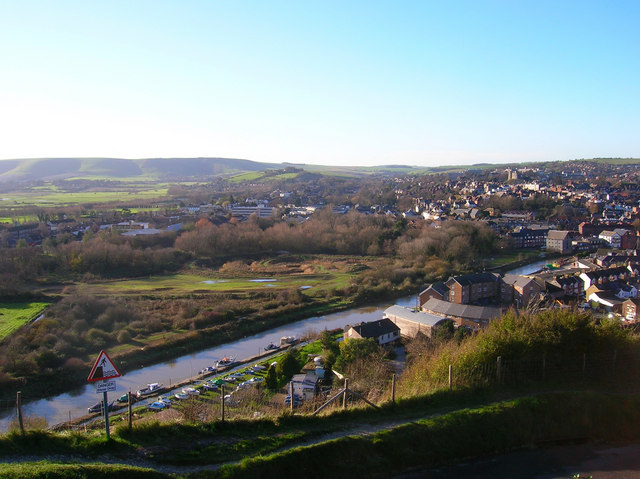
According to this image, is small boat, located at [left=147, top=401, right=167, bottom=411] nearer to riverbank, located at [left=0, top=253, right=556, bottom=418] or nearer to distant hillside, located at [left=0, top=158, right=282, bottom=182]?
riverbank, located at [left=0, top=253, right=556, bottom=418]

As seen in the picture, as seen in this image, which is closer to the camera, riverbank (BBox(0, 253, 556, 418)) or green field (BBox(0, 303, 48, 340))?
riverbank (BBox(0, 253, 556, 418))

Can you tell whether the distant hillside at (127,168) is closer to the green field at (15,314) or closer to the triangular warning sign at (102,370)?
the green field at (15,314)

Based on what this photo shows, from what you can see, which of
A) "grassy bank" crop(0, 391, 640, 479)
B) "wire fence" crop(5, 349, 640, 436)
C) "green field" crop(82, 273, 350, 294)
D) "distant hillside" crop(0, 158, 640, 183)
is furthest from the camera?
"distant hillside" crop(0, 158, 640, 183)

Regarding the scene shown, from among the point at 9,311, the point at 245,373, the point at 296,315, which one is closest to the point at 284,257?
the point at 296,315

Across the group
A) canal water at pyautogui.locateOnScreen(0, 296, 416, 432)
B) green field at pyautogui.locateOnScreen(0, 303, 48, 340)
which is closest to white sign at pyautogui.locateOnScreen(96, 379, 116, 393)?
canal water at pyautogui.locateOnScreen(0, 296, 416, 432)

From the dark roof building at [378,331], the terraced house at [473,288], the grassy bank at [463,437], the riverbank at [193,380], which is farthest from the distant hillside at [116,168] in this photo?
the grassy bank at [463,437]

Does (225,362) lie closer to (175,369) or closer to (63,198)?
(175,369)
